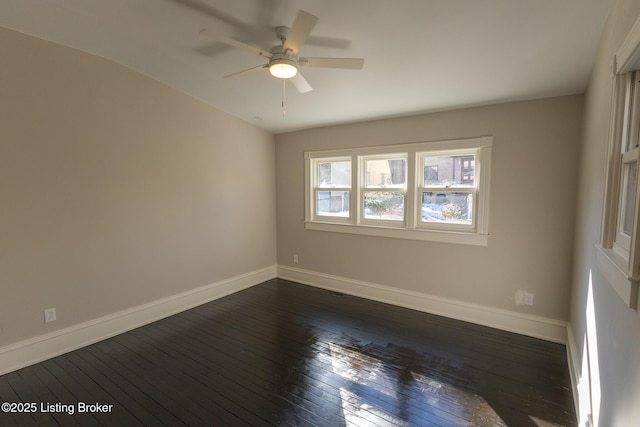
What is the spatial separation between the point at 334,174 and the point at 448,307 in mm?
2414

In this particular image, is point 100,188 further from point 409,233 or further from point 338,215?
point 409,233

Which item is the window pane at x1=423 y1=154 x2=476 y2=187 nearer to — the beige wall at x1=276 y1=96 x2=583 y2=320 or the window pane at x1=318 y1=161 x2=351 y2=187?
the beige wall at x1=276 y1=96 x2=583 y2=320

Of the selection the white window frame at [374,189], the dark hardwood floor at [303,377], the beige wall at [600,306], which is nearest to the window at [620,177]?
the beige wall at [600,306]

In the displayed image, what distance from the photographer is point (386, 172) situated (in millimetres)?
3996

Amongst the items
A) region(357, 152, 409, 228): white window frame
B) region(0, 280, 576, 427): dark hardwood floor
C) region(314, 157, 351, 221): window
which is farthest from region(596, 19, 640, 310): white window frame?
region(314, 157, 351, 221): window

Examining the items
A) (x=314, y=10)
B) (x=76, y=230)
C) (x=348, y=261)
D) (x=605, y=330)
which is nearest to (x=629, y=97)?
(x=605, y=330)

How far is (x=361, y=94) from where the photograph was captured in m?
3.19

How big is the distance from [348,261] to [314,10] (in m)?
3.15

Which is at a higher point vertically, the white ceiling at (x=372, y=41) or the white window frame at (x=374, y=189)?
the white ceiling at (x=372, y=41)

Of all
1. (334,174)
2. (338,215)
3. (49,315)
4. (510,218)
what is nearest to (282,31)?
(334,174)

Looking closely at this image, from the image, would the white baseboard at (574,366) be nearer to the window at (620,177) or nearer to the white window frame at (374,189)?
the window at (620,177)

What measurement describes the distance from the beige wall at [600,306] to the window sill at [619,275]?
6 centimetres

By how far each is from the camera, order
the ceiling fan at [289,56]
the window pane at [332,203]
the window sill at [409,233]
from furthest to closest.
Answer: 1. the window pane at [332,203]
2. the window sill at [409,233]
3. the ceiling fan at [289,56]

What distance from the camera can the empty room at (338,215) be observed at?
1934mm
